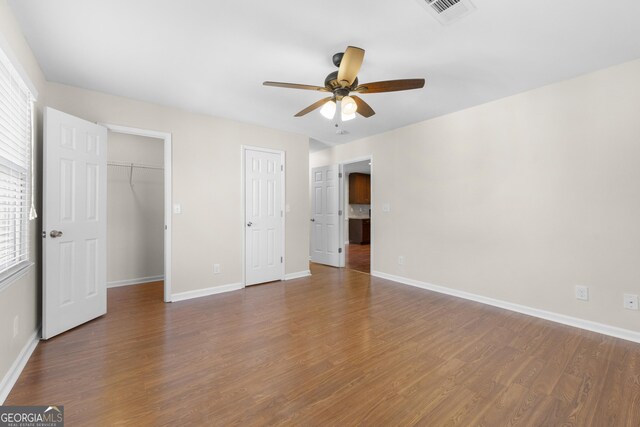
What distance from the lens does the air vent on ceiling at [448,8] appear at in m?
1.72

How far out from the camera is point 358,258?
6336 millimetres

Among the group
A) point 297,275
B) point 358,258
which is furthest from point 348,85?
point 358,258

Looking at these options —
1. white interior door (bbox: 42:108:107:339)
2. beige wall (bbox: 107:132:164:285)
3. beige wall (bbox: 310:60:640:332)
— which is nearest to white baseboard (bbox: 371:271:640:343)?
beige wall (bbox: 310:60:640:332)

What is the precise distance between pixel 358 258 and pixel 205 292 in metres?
3.56

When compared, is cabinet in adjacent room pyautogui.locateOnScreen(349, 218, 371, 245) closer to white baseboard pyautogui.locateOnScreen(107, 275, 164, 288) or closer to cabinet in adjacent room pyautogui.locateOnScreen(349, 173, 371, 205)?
cabinet in adjacent room pyautogui.locateOnScreen(349, 173, 371, 205)

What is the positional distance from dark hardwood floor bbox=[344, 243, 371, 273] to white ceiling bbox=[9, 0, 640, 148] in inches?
126

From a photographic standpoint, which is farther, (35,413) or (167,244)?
(167,244)

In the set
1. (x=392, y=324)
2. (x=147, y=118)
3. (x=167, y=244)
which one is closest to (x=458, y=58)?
(x=392, y=324)

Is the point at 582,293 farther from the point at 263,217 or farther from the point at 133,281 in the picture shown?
the point at 133,281

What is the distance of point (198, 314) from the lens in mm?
3016

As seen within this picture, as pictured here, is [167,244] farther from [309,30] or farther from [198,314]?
[309,30]

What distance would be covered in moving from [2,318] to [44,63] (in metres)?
2.10

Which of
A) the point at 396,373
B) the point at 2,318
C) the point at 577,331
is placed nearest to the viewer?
the point at 2,318

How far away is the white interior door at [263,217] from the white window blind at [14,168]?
228 centimetres
